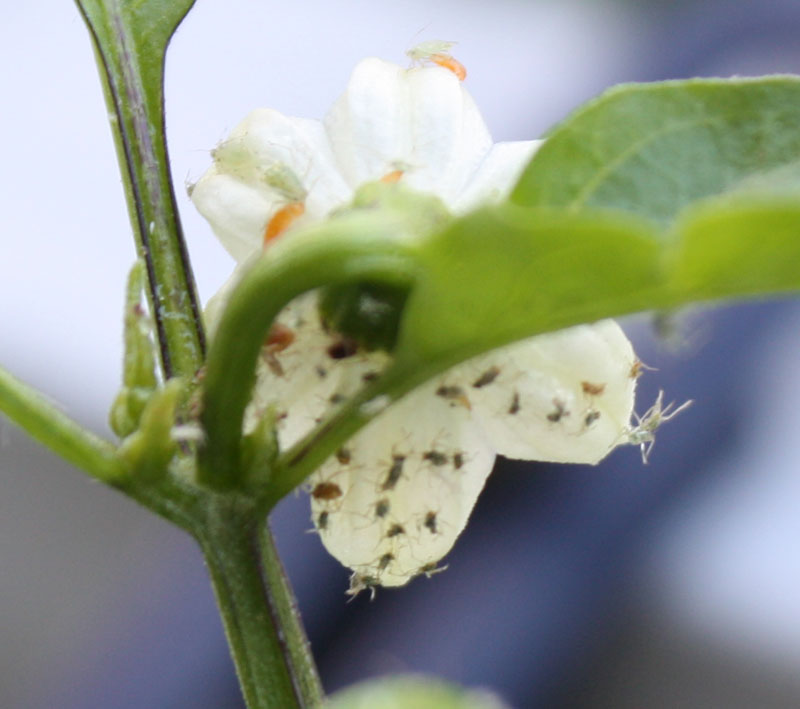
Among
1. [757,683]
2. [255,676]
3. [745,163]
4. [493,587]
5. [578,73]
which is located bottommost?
[757,683]

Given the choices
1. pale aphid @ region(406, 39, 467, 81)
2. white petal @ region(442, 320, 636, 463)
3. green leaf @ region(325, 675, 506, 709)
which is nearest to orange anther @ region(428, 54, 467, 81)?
pale aphid @ region(406, 39, 467, 81)

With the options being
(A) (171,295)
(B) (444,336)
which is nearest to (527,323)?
(B) (444,336)

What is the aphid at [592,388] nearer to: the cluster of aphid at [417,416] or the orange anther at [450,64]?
the cluster of aphid at [417,416]

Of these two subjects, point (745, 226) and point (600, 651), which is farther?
point (600, 651)

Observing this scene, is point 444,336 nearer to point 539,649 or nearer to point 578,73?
point 539,649

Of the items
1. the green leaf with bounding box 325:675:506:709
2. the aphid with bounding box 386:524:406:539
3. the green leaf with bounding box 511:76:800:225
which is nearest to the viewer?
the green leaf with bounding box 325:675:506:709

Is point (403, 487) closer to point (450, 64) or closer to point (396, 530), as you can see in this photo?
point (396, 530)

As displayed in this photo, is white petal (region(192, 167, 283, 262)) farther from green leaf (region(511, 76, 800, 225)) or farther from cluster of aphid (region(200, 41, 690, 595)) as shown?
green leaf (region(511, 76, 800, 225))
